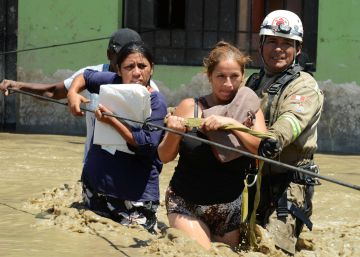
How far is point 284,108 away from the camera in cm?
569

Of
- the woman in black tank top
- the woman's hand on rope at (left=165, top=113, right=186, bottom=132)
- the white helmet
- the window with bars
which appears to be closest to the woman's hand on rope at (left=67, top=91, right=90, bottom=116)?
the woman in black tank top

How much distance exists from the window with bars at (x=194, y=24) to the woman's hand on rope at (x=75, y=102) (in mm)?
6585

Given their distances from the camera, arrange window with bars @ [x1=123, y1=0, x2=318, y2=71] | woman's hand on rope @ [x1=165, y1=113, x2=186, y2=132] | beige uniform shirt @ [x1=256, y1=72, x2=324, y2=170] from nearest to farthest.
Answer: woman's hand on rope @ [x1=165, y1=113, x2=186, y2=132]
beige uniform shirt @ [x1=256, y1=72, x2=324, y2=170]
window with bars @ [x1=123, y1=0, x2=318, y2=71]

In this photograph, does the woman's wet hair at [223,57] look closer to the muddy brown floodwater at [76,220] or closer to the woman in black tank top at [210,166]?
the woman in black tank top at [210,166]

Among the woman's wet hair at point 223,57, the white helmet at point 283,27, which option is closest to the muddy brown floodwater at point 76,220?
the woman's wet hair at point 223,57

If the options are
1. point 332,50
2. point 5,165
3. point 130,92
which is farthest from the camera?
point 332,50

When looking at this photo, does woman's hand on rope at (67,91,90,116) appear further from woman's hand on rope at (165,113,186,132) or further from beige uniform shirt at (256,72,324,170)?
beige uniform shirt at (256,72,324,170)

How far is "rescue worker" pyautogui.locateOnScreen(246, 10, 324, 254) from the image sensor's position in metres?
5.78

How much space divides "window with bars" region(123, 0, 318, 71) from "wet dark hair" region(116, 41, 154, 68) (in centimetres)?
656

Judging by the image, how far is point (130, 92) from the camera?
5840mm

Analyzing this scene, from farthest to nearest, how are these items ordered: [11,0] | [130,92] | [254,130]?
1. [11,0]
2. [130,92]
3. [254,130]

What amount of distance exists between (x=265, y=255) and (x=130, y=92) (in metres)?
1.25

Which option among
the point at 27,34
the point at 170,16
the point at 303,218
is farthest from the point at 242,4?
the point at 303,218

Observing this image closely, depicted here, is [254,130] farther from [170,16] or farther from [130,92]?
[170,16]
